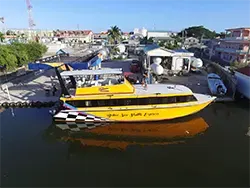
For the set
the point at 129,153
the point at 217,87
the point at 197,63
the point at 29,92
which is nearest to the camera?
the point at 129,153

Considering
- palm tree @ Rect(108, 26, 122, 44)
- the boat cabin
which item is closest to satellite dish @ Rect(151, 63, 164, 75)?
the boat cabin

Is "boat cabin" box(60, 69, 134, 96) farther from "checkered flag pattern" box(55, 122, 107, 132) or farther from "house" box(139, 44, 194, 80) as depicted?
"house" box(139, 44, 194, 80)

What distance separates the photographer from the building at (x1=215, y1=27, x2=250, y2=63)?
103 feet

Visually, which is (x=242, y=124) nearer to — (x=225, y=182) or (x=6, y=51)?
(x=225, y=182)

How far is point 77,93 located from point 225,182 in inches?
379

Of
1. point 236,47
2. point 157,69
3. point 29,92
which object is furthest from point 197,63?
point 29,92

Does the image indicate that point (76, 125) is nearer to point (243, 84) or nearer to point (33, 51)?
point (243, 84)

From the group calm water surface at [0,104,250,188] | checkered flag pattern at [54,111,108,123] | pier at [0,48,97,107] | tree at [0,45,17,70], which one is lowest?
calm water surface at [0,104,250,188]

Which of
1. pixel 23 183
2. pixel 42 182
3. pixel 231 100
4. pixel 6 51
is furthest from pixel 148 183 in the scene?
pixel 6 51

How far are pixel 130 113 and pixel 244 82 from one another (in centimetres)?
1110

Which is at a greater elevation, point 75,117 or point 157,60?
point 157,60

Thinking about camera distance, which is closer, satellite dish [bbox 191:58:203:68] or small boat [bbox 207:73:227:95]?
small boat [bbox 207:73:227:95]

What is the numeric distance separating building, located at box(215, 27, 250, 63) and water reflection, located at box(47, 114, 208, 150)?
21.1 meters

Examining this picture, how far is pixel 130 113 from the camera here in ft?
43.9
